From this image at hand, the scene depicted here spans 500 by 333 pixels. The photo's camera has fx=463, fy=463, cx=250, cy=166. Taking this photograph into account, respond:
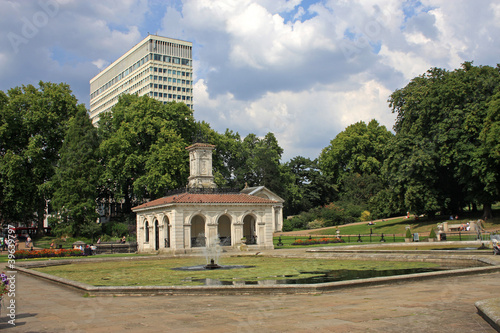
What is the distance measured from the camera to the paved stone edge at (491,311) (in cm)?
712

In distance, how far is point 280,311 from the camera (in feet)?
31.7

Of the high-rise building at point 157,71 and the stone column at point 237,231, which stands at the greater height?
the high-rise building at point 157,71

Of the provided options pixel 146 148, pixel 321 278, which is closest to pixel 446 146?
pixel 146 148

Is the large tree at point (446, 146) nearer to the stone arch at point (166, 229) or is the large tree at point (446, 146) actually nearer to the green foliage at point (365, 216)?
the green foliage at point (365, 216)

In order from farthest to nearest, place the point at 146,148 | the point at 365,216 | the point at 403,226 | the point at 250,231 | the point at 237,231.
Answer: the point at 365,216 < the point at 146,148 < the point at 403,226 < the point at 250,231 < the point at 237,231

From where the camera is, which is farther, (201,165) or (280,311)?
(201,165)

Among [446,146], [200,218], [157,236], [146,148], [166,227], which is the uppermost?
[146,148]

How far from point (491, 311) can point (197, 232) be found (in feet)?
118

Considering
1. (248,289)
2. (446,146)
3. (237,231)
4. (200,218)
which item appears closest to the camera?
(248,289)

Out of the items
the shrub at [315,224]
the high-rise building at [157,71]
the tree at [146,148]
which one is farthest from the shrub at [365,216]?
the high-rise building at [157,71]

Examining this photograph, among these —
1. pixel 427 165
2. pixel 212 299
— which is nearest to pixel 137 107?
pixel 427 165

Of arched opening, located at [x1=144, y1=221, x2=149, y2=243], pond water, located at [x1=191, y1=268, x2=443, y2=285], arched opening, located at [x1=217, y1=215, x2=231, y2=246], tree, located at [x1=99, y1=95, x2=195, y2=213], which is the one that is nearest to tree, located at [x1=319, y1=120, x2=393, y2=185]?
tree, located at [x1=99, y1=95, x2=195, y2=213]

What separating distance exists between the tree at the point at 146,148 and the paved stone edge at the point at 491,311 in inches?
1802

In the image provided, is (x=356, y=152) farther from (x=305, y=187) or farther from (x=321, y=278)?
(x=321, y=278)
